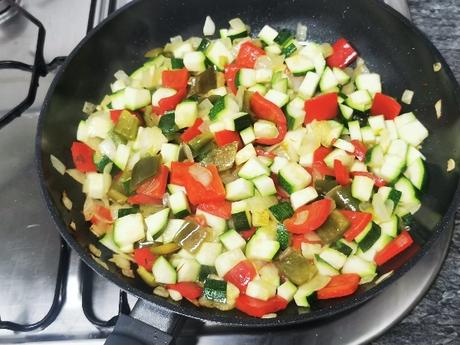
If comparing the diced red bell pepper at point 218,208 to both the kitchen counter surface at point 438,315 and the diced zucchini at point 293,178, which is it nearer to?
the diced zucchini at point 293,178

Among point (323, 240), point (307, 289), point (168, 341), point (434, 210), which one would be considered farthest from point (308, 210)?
point (168, 341)

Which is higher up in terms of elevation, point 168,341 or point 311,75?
point 311,75

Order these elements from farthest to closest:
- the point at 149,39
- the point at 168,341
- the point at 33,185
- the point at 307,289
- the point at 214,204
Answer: the point at 149,39 < the point at 33,185 < the point at 214,204 < the point at 307,289 < the point at 168,341

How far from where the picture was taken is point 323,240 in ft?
4.05

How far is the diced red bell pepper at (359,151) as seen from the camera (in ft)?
4.55

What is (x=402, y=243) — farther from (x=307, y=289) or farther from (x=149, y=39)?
(x=149, y=39)

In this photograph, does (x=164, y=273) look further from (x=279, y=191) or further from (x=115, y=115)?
(x=115, y=115)

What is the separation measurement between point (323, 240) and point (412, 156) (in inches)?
13.4

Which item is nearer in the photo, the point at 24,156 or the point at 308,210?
the point at 308,210

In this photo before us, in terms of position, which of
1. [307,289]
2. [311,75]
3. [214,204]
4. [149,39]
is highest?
[149,39]

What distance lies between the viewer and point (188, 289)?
1.21 metres

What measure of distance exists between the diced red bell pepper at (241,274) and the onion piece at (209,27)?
78 centimetres

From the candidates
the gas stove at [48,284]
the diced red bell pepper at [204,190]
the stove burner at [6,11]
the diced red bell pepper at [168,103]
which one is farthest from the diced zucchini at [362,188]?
the stove burner at [6,11]

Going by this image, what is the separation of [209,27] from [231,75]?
212mm
